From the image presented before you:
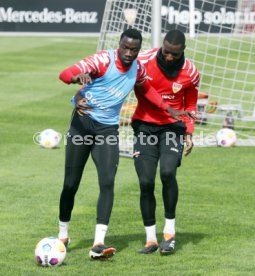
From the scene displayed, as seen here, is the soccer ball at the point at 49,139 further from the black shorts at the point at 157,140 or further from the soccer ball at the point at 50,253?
the soccer ball at the point at 50,253

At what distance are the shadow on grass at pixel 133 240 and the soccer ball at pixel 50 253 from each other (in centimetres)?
59

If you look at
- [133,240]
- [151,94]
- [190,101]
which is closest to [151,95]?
[151,94]

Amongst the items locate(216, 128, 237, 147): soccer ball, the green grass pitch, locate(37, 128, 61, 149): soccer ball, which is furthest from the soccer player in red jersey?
locate(216, 128, 237, 147): soccer ball

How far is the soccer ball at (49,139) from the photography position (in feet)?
52.6

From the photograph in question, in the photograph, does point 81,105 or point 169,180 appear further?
point 169,180

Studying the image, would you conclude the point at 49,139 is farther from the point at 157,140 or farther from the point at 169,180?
the point at 169,180

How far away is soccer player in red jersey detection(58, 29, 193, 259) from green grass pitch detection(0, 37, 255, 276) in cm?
57

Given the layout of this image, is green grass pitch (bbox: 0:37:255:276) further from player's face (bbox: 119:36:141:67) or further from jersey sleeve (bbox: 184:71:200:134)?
player's face (bbox: 119:36:141:67)

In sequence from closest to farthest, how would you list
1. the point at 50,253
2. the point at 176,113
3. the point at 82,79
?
1. the point at 82,79
2. the point at 50,253
3. the point at 176,113

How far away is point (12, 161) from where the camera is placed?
14633 mm

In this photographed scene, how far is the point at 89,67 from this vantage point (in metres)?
8.84

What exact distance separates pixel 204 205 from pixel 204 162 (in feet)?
10.4

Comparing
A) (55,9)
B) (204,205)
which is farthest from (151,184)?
(55,9)

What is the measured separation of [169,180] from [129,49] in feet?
4.74
